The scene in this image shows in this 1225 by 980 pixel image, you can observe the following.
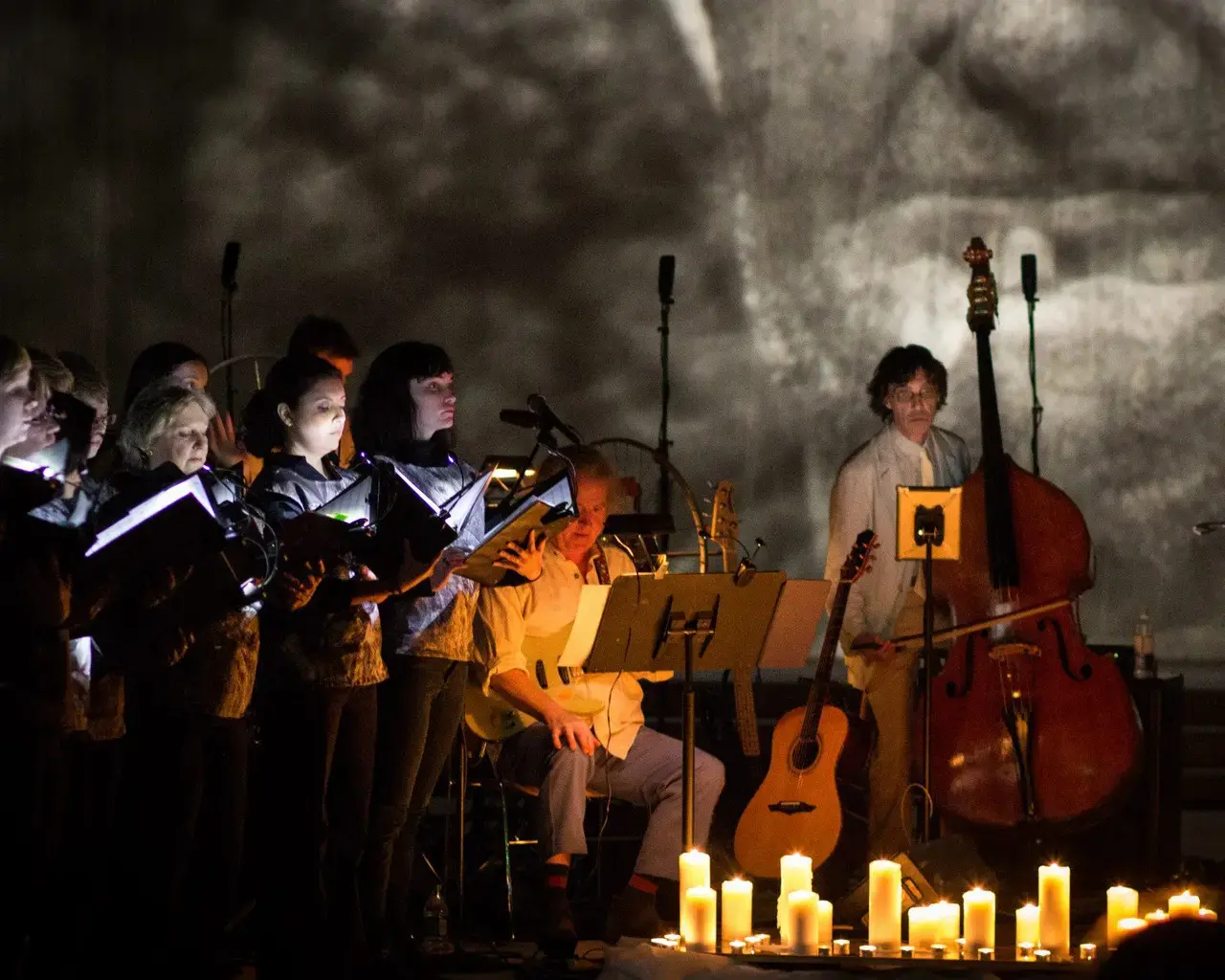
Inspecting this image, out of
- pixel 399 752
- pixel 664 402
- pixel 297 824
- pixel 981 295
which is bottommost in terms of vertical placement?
pixel 297 824

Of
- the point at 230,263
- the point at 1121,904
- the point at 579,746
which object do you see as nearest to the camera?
the point at 1121,904

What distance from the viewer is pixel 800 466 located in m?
8.01

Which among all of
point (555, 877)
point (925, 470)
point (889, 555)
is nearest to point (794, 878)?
point (555, 877)

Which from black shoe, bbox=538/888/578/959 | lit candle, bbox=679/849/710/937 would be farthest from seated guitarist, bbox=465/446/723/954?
lit candle, bbox=679/849/710/937

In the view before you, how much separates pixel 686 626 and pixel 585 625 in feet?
1.13

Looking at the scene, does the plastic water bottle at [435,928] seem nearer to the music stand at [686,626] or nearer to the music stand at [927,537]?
the music stand at [686,626]

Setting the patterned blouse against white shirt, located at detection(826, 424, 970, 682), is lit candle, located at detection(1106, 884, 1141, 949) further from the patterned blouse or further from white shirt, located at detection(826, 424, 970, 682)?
the patterned blouse

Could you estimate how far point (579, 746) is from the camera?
13.8 ft

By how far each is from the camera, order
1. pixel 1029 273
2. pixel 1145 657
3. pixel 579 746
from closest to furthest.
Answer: pixel 579 746
pixel 1145 657
pixel 1029 273

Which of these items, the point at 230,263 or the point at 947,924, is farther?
the point at 230,263

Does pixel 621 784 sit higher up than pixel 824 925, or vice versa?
pixel 621 784

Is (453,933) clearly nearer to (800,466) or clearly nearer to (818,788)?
(818,788)

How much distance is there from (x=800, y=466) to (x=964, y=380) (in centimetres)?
94

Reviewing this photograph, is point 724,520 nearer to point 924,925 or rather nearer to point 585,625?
point 585,625
